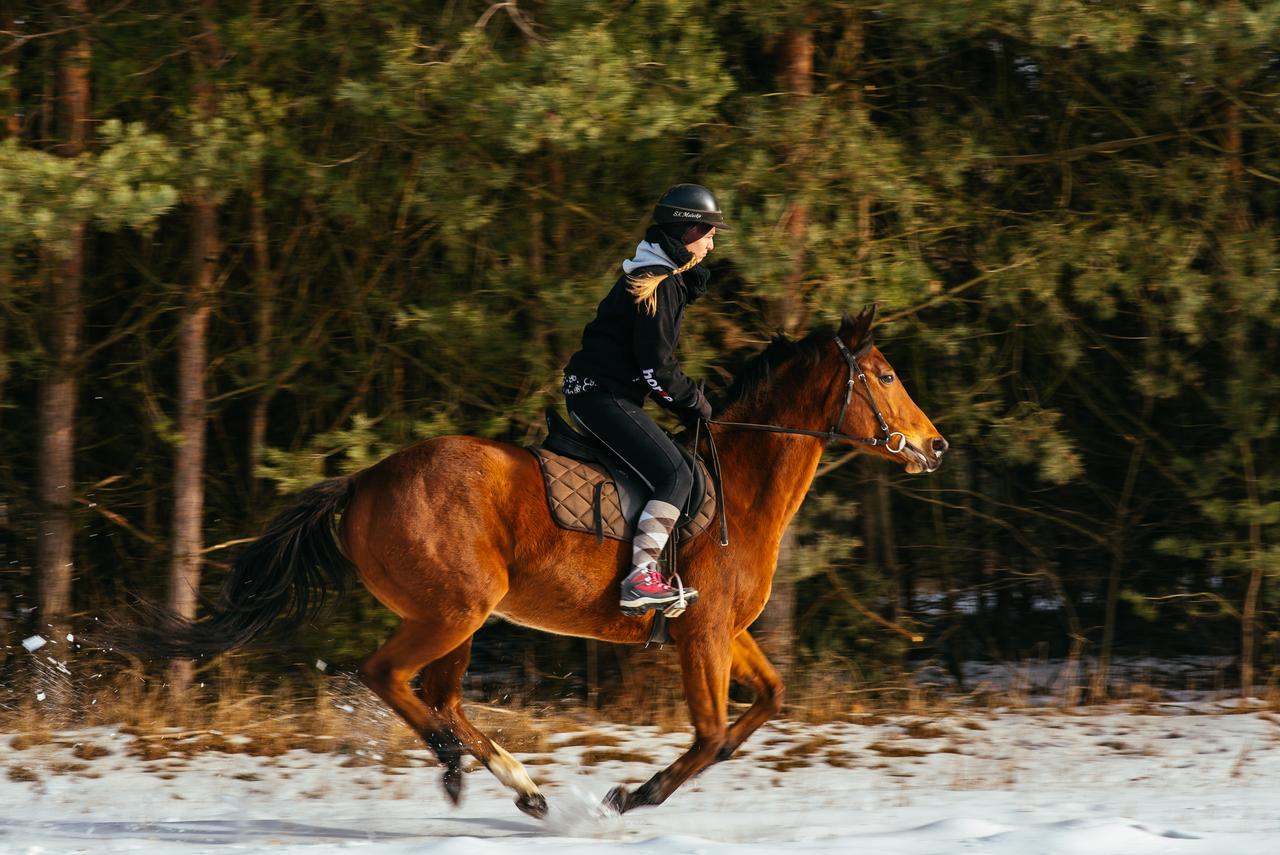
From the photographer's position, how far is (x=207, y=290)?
8.32 m

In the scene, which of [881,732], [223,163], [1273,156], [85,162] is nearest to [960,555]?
[881,732]

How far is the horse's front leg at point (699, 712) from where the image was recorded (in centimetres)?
576

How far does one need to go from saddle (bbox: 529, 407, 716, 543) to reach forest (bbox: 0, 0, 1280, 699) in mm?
1617

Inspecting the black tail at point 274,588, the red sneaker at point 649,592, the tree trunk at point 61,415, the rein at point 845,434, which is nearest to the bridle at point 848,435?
the rein at point 845,434

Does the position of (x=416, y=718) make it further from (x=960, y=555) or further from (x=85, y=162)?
(x=960, y=555)

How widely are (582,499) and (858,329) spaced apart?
56.1 inches

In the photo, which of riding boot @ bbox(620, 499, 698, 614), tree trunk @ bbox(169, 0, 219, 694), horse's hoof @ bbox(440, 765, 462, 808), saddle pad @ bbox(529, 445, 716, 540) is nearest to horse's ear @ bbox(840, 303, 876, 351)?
saddle pad @ bbox(529, 445, 716, 540)

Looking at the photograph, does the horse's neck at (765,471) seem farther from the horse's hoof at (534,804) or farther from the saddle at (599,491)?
the horse's hoof at (534,804)

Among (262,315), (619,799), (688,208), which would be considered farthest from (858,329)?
(262,315)

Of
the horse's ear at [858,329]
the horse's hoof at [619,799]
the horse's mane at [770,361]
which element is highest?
the horse's ear at [858,329]

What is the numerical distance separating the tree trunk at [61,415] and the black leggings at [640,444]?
4.10 meters

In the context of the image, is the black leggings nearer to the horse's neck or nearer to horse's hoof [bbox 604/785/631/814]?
the horse's neck

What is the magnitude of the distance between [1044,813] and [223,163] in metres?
5.20

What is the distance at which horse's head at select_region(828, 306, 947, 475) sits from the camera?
238 inches
